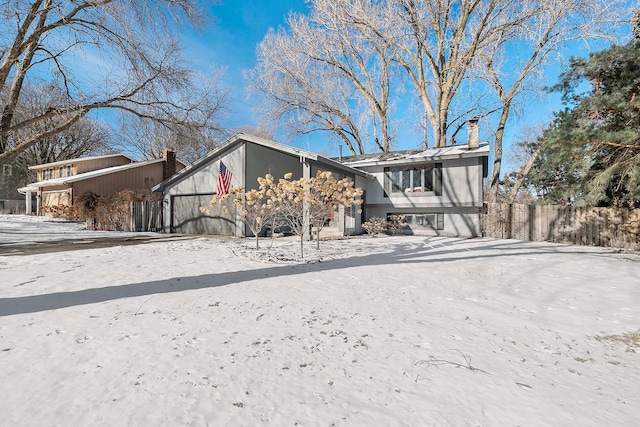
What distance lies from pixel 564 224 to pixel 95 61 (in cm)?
1879

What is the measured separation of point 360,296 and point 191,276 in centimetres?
299

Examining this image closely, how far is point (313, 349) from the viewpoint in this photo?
2650 millimetres

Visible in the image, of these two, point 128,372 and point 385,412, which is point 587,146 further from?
point 128,372

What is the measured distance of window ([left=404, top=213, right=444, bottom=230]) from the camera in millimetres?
14172

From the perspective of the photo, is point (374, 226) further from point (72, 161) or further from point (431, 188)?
point (72, 161)

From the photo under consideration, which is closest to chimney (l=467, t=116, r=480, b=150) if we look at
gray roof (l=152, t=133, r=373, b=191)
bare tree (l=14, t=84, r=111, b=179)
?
gray roof (l=152, t=133, r=373, b=191)

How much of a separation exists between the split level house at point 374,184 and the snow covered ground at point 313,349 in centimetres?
808

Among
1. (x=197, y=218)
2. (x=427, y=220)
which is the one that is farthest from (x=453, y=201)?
(x=197, y=218)

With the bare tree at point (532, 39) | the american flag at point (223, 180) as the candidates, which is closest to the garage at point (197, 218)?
the american flag at point (223, 180)

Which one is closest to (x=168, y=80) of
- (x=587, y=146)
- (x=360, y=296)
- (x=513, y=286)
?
(x=360, y=296)

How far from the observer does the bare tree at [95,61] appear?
9.16 m

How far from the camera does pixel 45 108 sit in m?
10.3

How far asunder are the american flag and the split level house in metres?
0.09

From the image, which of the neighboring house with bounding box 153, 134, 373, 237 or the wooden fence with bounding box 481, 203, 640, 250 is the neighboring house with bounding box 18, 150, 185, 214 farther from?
the wooden fence with bounding box 481, 203, 640, 250
